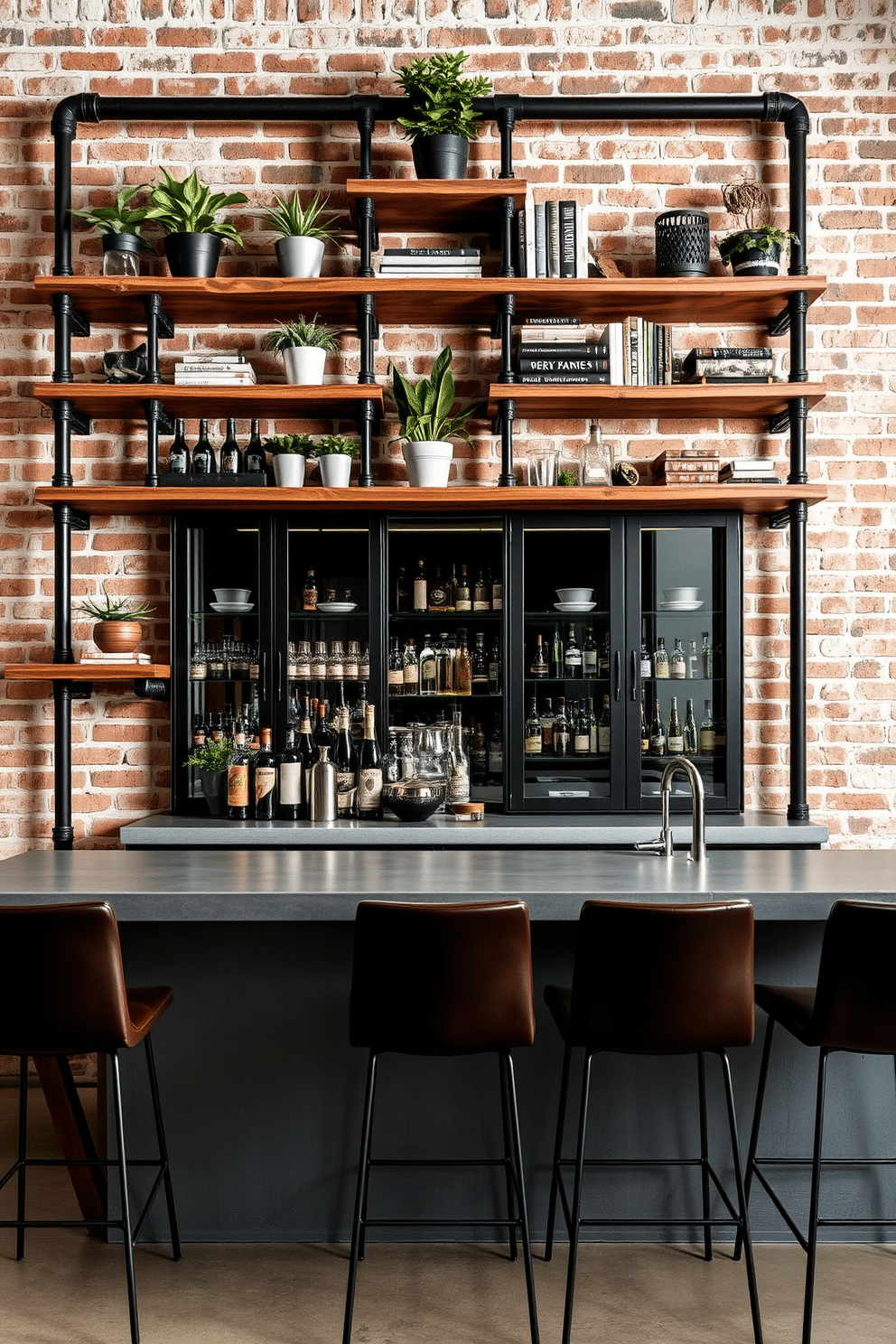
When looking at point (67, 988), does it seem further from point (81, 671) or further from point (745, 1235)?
point (81, 671)

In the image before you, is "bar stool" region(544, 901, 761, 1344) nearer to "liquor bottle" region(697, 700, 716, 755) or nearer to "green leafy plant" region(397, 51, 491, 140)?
"liquor bottle" region(697, 700, 716, 755)

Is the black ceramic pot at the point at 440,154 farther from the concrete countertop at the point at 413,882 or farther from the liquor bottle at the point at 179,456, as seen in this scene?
the concrete countertop at the point at 413,882

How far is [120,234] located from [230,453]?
865 millimetres

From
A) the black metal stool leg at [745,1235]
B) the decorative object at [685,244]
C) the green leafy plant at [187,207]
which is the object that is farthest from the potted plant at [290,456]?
the black metal stool leg at [745,1235]

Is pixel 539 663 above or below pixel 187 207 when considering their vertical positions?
below

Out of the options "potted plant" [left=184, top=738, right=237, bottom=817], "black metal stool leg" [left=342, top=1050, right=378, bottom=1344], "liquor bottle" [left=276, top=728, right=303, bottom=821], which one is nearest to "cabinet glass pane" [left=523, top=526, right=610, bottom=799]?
"liquor bottle" [left=276, top=728, right=303, bottom=821]

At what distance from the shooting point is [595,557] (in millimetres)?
4082

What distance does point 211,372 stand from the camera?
13.1 feet

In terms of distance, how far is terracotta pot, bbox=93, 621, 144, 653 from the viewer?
157 inches

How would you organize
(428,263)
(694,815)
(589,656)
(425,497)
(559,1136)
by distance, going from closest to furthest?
(559,1136), (694,815), (425,497), (428,263), (589,656)

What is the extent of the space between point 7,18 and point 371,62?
55.1 inches

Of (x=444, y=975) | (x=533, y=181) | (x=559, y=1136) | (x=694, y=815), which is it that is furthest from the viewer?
(x=533, y=181)

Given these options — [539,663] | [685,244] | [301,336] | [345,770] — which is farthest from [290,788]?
[685,244]

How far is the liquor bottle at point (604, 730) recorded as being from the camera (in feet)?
13.3
